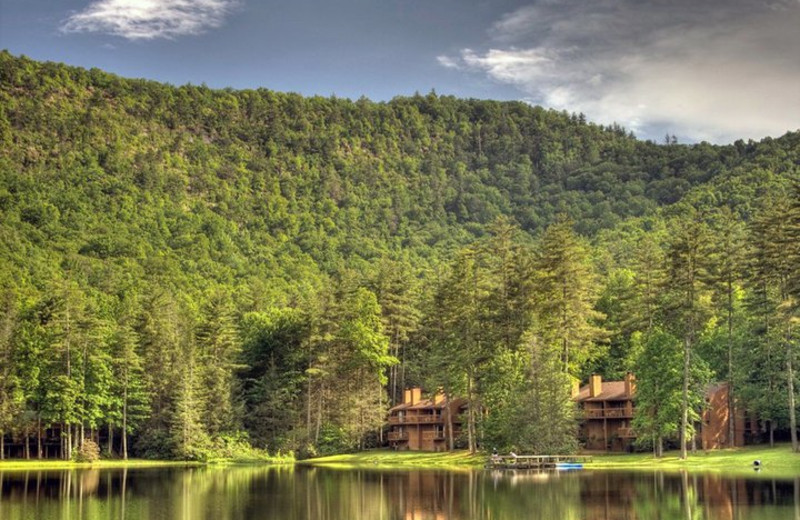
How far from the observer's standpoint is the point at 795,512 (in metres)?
39.1

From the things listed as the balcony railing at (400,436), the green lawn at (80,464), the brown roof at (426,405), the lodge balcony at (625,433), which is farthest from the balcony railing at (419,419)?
the green lawn at (80,464)

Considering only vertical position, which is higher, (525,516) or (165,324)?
(165,324)

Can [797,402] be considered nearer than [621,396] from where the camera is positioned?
Yes

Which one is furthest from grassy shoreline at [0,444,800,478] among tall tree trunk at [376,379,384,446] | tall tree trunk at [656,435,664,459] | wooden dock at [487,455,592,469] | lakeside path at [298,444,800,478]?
tall tree trunk at [376,379,384,446]

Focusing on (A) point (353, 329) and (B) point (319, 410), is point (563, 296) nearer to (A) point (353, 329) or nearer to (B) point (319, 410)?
(A) point (353, 329)

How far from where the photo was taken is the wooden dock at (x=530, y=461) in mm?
74750

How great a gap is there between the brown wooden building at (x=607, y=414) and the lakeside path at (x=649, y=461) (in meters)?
4.50

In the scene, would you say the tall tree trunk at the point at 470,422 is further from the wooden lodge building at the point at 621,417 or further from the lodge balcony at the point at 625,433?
the lodge balcony at the point at 625,433

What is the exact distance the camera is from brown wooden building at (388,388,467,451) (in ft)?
331

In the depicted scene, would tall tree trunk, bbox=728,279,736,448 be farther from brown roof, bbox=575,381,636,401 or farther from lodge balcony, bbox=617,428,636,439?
brown roof, bbox=575,381,636,401

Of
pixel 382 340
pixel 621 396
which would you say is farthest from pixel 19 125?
pixel 621 396

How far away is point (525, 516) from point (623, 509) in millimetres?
4513

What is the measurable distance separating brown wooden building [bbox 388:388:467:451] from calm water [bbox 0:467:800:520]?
95.4 feet

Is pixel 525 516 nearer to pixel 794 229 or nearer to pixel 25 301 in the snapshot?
pixel 794 229
